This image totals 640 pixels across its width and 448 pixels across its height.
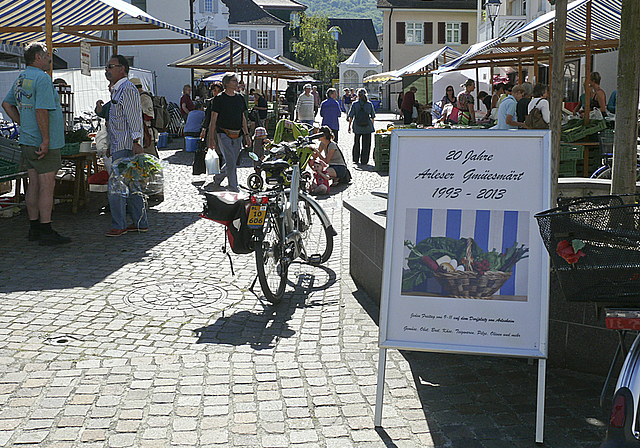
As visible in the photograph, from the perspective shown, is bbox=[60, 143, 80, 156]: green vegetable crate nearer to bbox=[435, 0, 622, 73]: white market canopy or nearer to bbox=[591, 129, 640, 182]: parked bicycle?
bbox=[435, 0, 622, 73]: white market canopy

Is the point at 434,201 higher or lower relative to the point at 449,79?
lower

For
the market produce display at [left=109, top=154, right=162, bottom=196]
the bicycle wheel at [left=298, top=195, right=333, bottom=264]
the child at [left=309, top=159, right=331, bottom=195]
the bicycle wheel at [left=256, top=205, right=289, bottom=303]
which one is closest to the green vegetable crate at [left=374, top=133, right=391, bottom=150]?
the child at [left=309, top=159, right=331, bottom=195]

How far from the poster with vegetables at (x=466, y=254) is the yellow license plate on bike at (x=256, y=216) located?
210 cm

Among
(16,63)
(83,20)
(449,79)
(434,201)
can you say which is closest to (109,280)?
(434,201)

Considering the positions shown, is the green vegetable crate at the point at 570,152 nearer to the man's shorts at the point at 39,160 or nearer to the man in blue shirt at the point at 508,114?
the man in blue shirt at the point at 508,114

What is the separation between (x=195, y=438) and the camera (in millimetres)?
3553

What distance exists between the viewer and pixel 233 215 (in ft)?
18.3

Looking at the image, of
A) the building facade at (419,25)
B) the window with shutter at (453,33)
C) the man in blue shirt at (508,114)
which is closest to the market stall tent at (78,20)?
the man in blue shirt at (508,114)

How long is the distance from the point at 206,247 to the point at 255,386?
13.1ft

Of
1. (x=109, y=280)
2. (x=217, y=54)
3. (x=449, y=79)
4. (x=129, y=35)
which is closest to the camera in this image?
(x=109, y=280)

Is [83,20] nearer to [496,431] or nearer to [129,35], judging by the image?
[496,431]

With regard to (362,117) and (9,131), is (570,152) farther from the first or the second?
(9,131)

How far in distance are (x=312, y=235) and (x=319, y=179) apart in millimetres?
4581

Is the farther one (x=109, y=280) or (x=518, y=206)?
(x=109, y=280)
